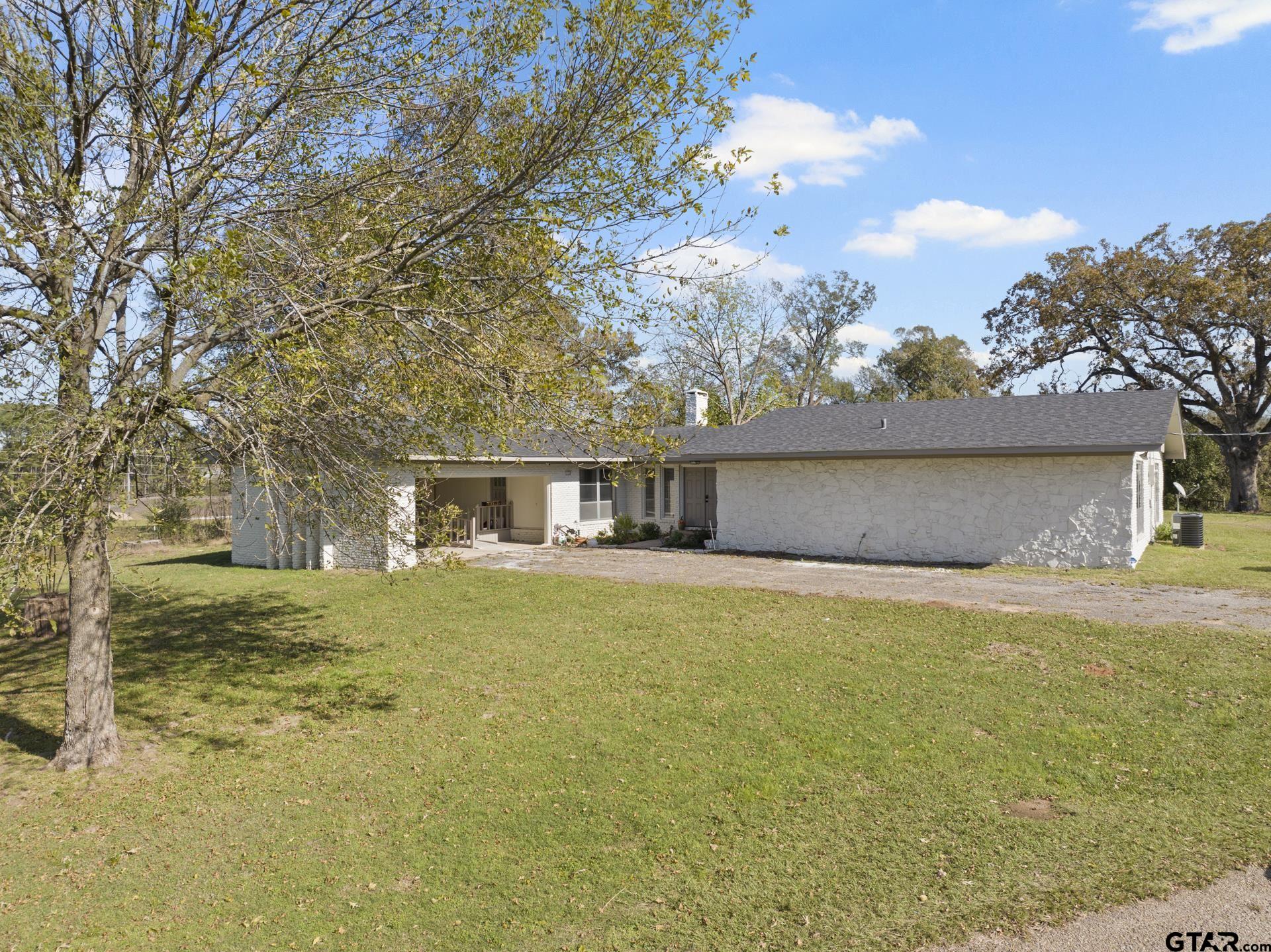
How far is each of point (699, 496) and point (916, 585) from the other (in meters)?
10.0

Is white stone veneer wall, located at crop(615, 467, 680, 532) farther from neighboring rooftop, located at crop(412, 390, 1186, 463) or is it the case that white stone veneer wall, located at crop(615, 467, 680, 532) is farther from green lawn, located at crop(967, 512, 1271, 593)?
green lawn, located at crop(967, 512, 1271, 593)

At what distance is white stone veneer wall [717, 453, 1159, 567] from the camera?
14.9m

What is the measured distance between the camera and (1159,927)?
3840 mm

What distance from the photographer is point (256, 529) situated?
17969 millimetres

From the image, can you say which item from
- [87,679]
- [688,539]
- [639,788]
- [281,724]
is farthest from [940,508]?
[87,679]

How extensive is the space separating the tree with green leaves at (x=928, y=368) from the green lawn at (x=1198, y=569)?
22731mm

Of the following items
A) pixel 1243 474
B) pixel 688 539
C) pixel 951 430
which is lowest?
pixel 688 539

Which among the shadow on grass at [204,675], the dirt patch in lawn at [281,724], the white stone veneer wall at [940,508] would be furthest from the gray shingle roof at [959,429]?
the dirt patch in lawn at [281,724]

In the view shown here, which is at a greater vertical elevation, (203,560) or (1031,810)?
(203,560)

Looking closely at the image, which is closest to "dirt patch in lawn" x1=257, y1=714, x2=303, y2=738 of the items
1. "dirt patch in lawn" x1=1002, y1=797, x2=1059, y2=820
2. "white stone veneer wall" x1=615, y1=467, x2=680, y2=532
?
"dirt patch in lawn" x1=1002, y1=797, x2=1059, y2=820

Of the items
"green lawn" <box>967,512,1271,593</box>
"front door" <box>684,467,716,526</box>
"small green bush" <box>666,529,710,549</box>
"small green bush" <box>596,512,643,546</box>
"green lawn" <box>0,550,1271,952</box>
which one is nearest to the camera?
"green lawn" <box>0,550,1271,952</box>

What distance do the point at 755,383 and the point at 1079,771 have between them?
122ft

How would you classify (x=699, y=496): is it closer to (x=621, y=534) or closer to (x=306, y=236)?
(x=621, y=534)

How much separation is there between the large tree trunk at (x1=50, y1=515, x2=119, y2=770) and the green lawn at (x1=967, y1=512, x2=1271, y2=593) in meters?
14.3
